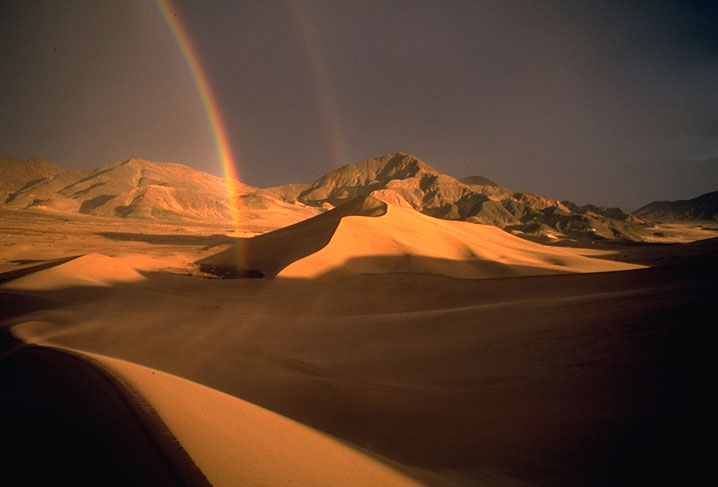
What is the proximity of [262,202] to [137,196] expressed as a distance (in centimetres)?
3475

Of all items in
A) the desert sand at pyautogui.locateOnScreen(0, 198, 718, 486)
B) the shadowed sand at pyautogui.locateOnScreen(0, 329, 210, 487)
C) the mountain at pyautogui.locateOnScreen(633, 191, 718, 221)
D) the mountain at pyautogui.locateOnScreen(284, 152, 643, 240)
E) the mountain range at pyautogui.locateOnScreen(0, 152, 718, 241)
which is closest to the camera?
the shadowed sand at pyautogui.locateOnScreen(0, 329, 210, 487)

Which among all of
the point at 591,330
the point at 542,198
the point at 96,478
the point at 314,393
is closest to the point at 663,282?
the point at 591,330

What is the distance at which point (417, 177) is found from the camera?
15962cm

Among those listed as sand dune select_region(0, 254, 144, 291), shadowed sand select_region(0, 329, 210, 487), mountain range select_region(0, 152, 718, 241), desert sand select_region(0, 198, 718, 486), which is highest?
mountain range select_region(0, 152, 718, 241)

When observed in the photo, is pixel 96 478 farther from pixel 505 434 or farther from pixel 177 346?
pixel 177 346

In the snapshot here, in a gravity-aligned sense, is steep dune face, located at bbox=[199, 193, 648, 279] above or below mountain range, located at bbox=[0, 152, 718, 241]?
below

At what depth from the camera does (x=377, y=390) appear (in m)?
4.44

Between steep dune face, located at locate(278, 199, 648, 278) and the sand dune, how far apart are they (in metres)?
6.66

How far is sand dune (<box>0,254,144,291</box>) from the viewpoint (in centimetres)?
1173

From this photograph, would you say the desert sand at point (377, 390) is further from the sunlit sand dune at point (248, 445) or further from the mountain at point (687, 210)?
the mountain at point (687, 210)

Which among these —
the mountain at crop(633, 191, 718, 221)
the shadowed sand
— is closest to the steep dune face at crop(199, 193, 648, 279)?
the shadowed sand

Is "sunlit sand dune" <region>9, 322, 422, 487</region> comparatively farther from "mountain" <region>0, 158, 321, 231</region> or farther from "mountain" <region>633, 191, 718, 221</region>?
"mountain" <region>633, 191, 718, 221</region>

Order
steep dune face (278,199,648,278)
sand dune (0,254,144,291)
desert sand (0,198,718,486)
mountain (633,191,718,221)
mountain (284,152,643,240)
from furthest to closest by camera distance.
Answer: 1. mountain (633,191,718,221)
2. mountain (284,152,643,240)
3. steep dune face (278,199,648,278)
4. sand dune (0,254,144,291)
5. desert sand (0,198,718,486)

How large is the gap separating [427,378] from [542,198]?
131m
